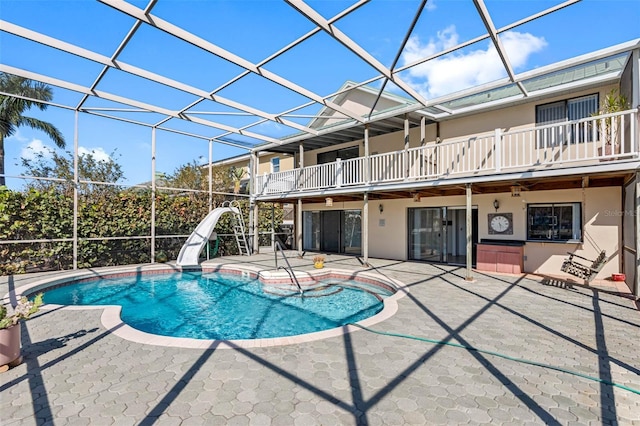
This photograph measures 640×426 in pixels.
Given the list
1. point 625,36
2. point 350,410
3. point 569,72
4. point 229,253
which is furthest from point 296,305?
point 569,72

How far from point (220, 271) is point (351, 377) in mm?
8630

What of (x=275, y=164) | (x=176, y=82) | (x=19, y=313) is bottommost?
(x=19, y=313)

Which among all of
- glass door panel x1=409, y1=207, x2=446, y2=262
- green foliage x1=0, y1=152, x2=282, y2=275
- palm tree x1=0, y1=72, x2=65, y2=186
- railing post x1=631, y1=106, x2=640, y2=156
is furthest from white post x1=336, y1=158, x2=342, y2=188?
palm tree x1=0, y1=72, x2=65, y2=186

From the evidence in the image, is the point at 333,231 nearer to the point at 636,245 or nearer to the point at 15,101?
the point at 636,245

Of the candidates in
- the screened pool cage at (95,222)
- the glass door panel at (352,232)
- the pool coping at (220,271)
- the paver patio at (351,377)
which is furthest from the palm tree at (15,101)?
the paver patio at (351,377)

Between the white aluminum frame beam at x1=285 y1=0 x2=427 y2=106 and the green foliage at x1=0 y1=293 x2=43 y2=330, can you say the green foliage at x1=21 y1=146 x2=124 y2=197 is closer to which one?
the green foliage at x1=0 y1=293 x2=43 y2=330

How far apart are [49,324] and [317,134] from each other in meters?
9.53

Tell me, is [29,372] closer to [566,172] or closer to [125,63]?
[125,63]

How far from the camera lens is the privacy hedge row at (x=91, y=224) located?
9.14 metres

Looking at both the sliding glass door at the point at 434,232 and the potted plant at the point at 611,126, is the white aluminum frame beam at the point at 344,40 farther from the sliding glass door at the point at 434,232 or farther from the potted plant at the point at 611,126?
the sliding glass door at the point at 434,232

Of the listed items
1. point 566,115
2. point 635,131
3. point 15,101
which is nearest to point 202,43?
point 635,131

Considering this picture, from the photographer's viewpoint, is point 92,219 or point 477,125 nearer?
point 477,125

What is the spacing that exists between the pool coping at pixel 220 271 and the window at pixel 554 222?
188 inches

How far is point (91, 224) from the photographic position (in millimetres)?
10359
